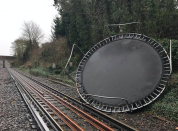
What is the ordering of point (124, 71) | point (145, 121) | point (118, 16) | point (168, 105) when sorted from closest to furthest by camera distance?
point (145, 121) < point (168, 105) < point (124, 71) < point (118, 16)

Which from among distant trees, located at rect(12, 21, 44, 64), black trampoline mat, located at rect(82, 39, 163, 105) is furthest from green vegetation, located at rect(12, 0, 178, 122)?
distant trees, located at rect(12, 21, 44, 64)

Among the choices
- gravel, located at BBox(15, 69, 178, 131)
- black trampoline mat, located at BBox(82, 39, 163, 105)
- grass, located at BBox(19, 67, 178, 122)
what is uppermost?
black trampoline mat, located at BBox(82, 39, 163, 105)

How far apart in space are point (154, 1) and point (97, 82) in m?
8.94

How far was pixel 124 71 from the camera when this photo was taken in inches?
296

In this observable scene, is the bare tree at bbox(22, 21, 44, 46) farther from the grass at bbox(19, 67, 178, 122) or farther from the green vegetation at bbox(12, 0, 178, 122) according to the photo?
the grass at bbox(19, 67, 178, 122)

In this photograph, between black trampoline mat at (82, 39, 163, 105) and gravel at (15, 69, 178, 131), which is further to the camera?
black trampoline mat at (82, 39, 163, 105)

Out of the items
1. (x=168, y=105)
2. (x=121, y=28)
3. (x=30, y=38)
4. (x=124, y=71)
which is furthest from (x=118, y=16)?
(x=30, y=38)

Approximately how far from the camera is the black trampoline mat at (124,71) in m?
6.71

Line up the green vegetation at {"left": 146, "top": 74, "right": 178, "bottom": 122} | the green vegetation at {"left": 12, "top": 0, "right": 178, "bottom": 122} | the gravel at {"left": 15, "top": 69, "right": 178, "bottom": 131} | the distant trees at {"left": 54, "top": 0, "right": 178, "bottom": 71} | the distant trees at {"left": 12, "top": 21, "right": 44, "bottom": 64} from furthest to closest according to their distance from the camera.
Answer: the distant trees at {"left": 12, "top": 21, "right": 44, "bottom": 64} < the distant trees at {"left": 54, "top": 0, "right": 178, "bottom": 71} < the green vegetation at {"left": 12, "top": 0, "right": 178, "bottom": 122} < the green vegetation at {"left": 146, "top": 74, "right": 178, "bottom": 122} < the gravel at {"left": 15, "top": 69, "right": 178, "bottom": 131}

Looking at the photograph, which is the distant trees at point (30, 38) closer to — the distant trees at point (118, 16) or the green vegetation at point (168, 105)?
the distant trees at point (118, 16)

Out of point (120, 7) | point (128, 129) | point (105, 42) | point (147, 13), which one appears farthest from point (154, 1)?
point (128, 129)

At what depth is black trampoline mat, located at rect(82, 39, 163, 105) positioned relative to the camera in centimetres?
671

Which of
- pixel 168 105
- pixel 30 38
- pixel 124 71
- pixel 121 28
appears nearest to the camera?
pixel 168 105

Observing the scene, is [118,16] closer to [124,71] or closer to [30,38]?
[124,71]
